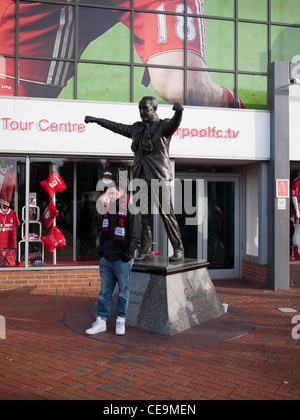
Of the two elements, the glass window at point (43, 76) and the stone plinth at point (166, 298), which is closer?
the stone plinth at point (166, 298)

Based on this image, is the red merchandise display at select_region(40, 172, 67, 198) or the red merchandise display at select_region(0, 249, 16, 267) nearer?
the red merchandise display at select_region(0, 249, 16, 267)

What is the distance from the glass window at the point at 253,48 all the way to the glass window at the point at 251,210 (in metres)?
2.43

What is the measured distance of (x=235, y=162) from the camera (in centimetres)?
941

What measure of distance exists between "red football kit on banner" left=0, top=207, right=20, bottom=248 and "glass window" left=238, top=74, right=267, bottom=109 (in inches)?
223

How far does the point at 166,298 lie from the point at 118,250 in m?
0.90

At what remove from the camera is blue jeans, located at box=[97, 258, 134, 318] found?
5.14 m

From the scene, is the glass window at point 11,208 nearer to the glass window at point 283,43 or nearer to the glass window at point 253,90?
the glass window at point 253,90

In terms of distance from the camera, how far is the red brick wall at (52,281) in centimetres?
794

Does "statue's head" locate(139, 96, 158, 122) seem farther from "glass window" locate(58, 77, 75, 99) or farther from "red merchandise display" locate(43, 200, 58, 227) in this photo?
"red merchandise display" locate(43, 200, 58, 227)

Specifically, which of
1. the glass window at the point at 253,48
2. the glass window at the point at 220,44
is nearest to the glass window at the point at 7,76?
the glass window at the point at 220,44

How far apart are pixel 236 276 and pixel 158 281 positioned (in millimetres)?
5158

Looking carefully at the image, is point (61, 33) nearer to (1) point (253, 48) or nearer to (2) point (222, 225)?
(1) point (253, 48)

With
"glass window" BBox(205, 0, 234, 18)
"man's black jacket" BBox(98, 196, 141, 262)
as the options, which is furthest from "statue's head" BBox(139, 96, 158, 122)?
"glass window" BBox(205, 0, 234, 18)
